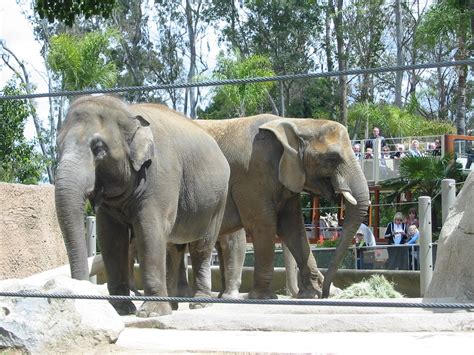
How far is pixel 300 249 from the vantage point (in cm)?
1174

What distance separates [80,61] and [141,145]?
24714 mm

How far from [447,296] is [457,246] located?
1.45 feet

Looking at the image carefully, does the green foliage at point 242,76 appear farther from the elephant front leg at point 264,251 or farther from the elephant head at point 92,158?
the elephant head at point 92,158

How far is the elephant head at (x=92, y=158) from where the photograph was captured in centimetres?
740

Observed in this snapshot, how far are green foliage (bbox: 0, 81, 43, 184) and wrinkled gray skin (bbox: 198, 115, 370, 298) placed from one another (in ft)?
33.1

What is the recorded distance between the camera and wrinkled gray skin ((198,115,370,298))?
38.2 ft

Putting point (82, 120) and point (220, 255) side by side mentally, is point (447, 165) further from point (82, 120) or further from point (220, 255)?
point (82, 120)

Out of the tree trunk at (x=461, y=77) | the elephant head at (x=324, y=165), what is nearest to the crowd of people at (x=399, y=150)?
the tree trunk at (x=461, y=77)

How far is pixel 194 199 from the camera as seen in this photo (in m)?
9.32

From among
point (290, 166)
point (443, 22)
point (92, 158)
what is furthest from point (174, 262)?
point (443, 22)

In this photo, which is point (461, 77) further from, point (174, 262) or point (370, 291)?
point (174, 262)

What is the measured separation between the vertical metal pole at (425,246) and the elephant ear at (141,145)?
488 cm

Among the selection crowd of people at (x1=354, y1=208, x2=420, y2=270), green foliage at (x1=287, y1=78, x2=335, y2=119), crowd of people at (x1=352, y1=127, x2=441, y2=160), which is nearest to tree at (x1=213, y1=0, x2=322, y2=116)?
green foliage at (x1=287, y1=78, x2=335, y2=119)

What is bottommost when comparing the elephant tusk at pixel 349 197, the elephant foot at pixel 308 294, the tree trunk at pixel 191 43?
the elephant foot at pixel 308 294
